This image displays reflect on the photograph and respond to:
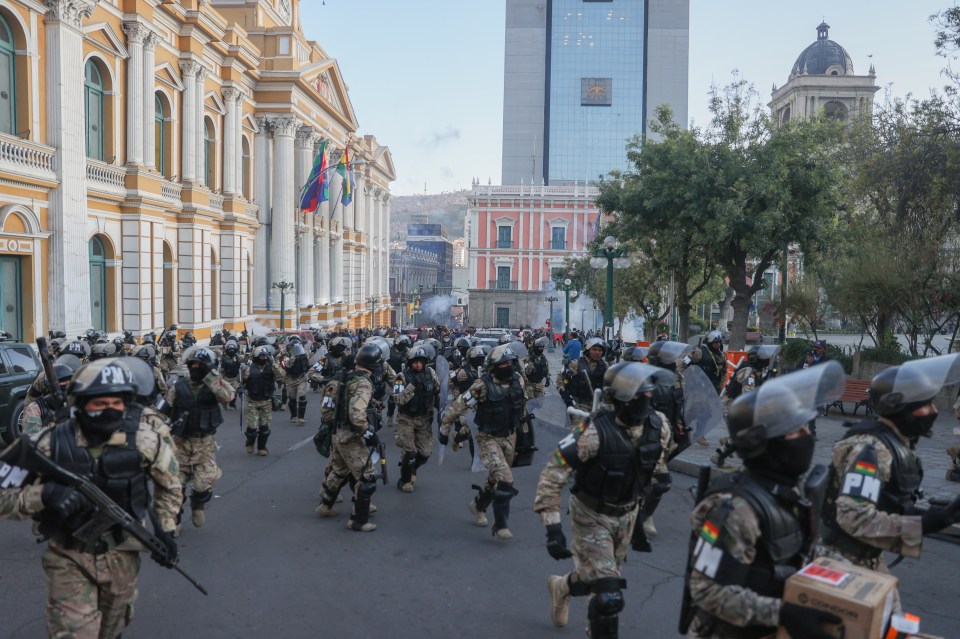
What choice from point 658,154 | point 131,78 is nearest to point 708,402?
point 658,154

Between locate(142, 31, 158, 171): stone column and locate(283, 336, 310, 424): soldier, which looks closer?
locate(283, 336, 310, 424): soldier

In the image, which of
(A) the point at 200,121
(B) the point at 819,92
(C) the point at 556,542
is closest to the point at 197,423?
(C) the point at 556,542

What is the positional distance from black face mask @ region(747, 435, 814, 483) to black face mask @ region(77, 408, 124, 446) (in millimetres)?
3061

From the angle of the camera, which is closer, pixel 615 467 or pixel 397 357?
pixel 615 467

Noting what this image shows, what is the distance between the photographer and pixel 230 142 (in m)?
31.7

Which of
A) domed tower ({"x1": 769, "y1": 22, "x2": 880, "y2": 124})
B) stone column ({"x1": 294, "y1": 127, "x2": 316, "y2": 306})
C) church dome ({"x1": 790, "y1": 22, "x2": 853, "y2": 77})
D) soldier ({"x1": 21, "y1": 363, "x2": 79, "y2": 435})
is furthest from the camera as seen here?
church dome ({"x1": 790, "y1": 22, "x2": 853, "y2": 77})

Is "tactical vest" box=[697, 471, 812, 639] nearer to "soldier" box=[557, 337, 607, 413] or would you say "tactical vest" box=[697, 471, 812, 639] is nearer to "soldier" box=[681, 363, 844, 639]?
"soldier" box=[681, 363, 844, 639]

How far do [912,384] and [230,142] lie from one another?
103 ft

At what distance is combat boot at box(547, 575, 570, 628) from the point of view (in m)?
5.18

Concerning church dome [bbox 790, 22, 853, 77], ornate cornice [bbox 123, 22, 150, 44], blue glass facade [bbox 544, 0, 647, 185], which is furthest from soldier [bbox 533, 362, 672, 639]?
blue glass facade [bbox 544, 0, 647, 185]

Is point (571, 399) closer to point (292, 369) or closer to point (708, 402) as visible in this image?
point (708, 402)

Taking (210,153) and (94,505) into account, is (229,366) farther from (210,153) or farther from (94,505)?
(210,153)

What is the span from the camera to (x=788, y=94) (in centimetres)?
6225

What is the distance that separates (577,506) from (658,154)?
13632mm
